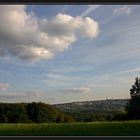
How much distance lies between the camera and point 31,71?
4004 mm

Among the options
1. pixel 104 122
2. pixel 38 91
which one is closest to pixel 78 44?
pixel 38 91

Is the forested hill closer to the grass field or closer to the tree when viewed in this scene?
the tree

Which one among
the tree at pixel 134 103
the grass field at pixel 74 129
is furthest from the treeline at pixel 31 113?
the tree at pixel 134 103

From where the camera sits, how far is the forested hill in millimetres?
3604

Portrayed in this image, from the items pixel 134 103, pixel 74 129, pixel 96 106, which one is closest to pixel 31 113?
pixel 74 129

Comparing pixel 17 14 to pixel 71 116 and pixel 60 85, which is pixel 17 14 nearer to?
pixel 60 85

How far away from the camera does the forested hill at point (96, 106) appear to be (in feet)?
11.8

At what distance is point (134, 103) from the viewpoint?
11.9ft

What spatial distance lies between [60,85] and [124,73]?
79 centimetres

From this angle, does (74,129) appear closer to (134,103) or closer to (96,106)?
(96,106)

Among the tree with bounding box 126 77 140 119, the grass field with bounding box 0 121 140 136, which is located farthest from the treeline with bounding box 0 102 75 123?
the tree with bounding box 126 77 140 119

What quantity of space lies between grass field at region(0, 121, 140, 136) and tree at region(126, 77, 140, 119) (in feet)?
0.30

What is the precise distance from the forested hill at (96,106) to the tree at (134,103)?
7 cm

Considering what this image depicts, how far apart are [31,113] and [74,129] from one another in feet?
1.78
